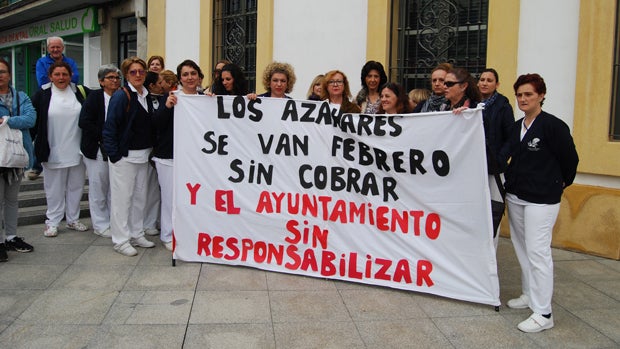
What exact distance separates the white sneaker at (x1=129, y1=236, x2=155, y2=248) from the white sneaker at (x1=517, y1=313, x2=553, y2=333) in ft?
12.2

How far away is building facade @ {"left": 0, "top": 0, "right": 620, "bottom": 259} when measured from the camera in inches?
227

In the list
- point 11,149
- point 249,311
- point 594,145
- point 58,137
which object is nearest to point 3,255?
point 11,149

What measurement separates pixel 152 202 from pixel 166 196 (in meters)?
0.79

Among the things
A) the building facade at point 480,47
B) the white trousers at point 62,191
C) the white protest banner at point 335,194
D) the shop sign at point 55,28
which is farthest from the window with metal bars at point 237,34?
the shop sign at point 55,28

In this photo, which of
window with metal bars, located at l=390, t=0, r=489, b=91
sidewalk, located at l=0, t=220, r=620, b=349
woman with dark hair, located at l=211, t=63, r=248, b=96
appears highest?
window with metal bars, located at l=390, t=0, r=489, b=91

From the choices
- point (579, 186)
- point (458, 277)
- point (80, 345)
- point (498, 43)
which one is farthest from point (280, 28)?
point (80, 345)

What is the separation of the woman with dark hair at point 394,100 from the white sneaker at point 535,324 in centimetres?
205

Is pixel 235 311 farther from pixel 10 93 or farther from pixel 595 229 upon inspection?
pixel 595 229

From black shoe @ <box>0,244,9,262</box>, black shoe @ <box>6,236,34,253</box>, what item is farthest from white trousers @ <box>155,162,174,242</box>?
black shoe @ <box>0,244,9,262</box>

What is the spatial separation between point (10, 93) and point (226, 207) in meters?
2.44

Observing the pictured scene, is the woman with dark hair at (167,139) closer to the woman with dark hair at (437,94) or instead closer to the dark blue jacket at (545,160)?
the woman with dark hair at (437,94)

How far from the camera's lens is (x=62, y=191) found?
253 inches

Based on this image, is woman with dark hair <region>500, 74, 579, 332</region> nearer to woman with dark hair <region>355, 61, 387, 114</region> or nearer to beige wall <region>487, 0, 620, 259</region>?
woman with dark hair <region>355, 61, 387, 114</region>

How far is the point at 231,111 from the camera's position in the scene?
507 cm
